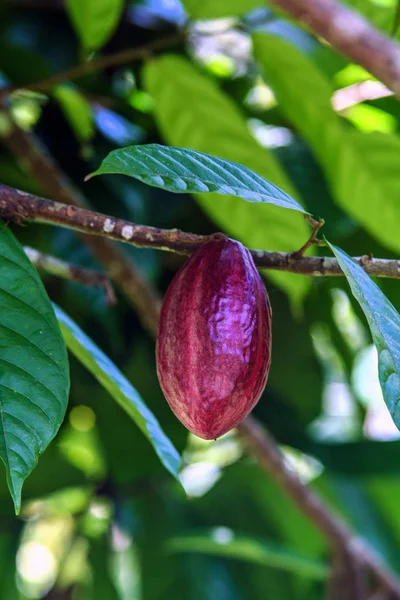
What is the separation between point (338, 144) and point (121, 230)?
0.65 meters

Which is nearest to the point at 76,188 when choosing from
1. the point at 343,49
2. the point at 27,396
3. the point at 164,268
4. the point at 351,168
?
the point at 164,268

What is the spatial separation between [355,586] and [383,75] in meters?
0.86

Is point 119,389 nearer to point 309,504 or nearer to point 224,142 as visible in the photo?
point 224,142

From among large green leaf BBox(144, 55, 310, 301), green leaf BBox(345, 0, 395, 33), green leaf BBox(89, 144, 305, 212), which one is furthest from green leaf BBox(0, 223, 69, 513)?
green leaf BBox(345, 0, 395, 33)

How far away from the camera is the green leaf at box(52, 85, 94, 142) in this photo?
113 cm

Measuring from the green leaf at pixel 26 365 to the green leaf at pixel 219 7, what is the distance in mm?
626

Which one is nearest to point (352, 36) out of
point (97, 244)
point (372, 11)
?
point (372, 11)

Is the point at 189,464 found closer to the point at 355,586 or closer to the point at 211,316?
the point at 355,586

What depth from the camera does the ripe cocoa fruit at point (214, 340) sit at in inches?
19.8

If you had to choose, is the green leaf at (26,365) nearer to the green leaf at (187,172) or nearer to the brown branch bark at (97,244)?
the green leaf at (187,172)

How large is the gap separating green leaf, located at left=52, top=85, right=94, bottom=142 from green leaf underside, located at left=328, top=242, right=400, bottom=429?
0.78 meters

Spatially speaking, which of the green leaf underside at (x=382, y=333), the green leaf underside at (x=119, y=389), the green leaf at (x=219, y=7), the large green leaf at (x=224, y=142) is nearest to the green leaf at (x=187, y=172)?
the green leaf underside at (x=382, y=333)

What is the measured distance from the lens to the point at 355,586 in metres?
1.20

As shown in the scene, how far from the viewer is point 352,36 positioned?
2.22ft
